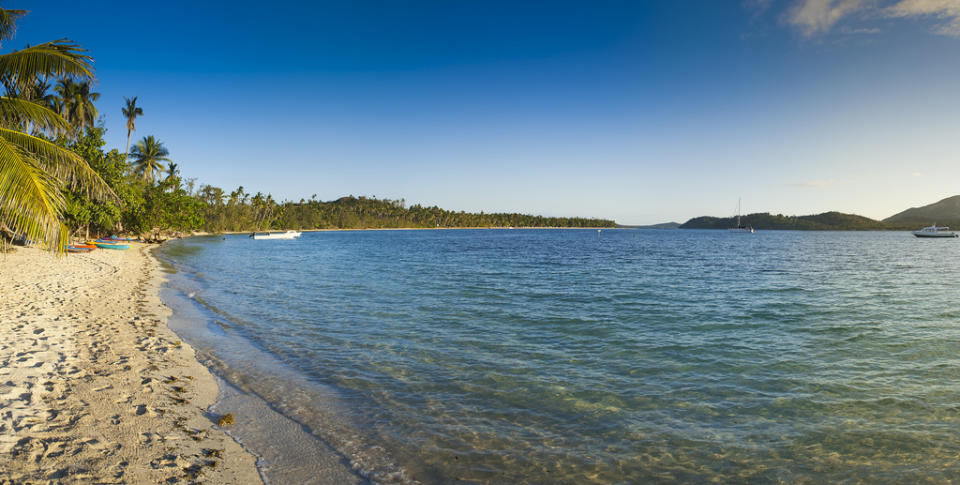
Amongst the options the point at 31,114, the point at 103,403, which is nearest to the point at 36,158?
the point at 31,114

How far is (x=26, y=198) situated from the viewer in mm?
8859

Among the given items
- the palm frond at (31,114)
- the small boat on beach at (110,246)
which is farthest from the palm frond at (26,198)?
the small boat on beach at (110,246)

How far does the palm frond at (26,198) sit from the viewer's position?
8.84m

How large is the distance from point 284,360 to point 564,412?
7.73m

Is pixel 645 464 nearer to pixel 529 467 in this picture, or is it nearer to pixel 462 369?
pixel 529 467

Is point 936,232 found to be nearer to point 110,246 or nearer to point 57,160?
point 57,160

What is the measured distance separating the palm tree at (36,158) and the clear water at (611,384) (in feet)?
16.4

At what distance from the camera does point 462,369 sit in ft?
38.3

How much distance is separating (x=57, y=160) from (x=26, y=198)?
276 cm

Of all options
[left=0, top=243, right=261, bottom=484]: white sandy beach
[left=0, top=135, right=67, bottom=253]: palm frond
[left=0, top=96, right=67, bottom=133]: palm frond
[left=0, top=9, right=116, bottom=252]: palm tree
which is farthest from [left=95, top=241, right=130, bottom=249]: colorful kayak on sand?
[left=0, top=135, right=67, bottom=253]: palm frond

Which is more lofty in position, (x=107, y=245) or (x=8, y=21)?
(x=8, y=21)

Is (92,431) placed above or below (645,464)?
above

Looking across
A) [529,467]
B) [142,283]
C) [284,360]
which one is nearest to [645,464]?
[529,467]

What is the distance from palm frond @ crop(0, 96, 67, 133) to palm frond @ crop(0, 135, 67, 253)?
3.22m
